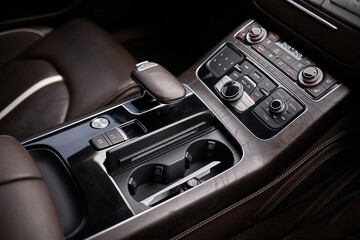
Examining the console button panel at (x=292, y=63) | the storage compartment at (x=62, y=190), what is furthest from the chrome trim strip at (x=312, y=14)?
the storage compartment at (x=62, y=190)

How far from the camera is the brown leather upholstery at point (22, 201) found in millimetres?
651

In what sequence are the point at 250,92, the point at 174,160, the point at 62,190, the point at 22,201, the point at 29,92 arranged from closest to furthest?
1. the point at 22,201
2. the point at 62,190
3. the point at 174,160
4. the point at 250,92
5. the point at 29,92

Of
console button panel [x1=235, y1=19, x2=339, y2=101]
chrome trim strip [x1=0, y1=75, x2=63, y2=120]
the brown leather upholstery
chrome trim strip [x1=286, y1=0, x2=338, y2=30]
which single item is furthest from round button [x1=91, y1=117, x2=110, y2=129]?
chrome trim strip [x1=286, y1=0, x2=338, y2=30]

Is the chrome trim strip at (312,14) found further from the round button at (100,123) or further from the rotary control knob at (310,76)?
the round button at (100,123)

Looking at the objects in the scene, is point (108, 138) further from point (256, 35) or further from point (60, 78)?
point (256, 35)

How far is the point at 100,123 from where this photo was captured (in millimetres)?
1039

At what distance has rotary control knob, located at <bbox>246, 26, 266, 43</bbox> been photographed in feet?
3.99

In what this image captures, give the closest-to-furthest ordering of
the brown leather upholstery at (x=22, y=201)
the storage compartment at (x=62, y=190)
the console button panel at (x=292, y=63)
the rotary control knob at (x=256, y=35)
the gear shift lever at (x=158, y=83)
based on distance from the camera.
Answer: the brown leather upholstery at (x=22, y=201), the storage compartment at (x=62, y=190), the gear shift lever at (x=158, y=83), the console button panel at (x=292, y=63), the rotary control knob at (x=256, y=35)

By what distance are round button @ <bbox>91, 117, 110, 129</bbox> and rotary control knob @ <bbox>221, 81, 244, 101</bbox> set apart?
333 mm

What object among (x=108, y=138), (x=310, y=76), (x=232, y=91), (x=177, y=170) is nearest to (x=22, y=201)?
(x=108, y=138)

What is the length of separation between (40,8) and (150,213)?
1.21 metres

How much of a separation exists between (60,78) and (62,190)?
21.1 inches

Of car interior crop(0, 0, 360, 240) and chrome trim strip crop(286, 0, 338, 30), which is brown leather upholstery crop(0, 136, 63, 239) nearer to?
car interior crop(0, 0, 360, 240)

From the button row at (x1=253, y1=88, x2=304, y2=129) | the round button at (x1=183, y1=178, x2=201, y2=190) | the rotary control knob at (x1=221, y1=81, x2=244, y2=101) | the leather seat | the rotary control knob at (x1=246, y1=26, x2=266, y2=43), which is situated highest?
the leather seat
